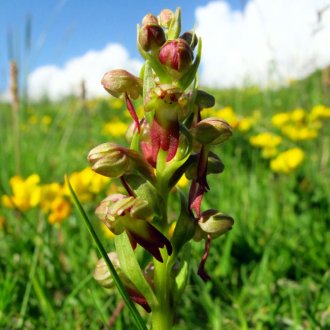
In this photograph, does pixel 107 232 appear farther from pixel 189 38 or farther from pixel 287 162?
pixel 287 162

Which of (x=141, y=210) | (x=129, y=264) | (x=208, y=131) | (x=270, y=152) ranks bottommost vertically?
(x=270, y=152)

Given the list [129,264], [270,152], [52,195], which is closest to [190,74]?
[129,264]

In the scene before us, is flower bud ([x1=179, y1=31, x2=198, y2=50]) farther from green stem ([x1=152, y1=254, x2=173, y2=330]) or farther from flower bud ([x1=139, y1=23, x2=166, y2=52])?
green stem ([x1=152, y1=254, x2=173, y2=330])

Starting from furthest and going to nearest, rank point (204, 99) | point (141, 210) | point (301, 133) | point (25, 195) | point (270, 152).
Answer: point (301, 133) → point (270, 152) → point (25, 195) → point (204, 99) → point (141, 210)

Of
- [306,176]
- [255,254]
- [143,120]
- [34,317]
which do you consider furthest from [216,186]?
[143,120]

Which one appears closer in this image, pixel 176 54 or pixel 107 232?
pixel 176 54

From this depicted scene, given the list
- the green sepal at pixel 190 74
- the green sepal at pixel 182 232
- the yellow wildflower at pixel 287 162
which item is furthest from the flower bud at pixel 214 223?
the yellow wildflower at pixel 287 162

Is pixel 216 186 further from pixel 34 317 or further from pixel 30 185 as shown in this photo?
pixel 34 317

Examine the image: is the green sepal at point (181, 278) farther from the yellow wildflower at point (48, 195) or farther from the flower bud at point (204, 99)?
the yellow wildflower at point (48, 195)
